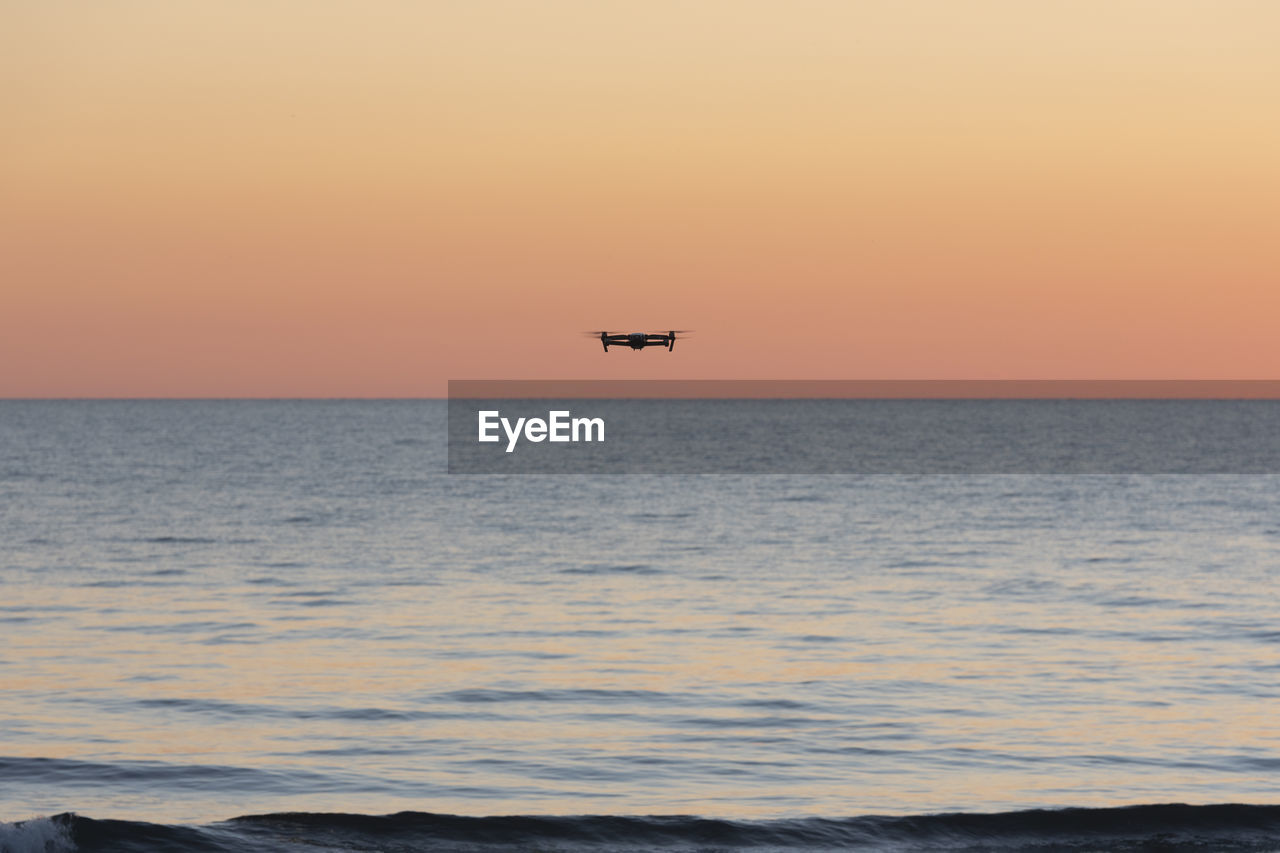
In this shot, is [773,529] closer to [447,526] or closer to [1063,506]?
[447,526]

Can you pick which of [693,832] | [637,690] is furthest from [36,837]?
[637,690]

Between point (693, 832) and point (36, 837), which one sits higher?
point (36, 837)

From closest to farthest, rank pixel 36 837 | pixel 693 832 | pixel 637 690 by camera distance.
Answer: pixel 36 837 → pixel 693 832 → pixel 637 690

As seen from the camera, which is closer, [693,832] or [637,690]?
[693,832]

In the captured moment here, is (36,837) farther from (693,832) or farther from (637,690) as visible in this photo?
(637,690)

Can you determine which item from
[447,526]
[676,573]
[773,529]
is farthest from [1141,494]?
[676,573]

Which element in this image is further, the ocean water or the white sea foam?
the ocean water
